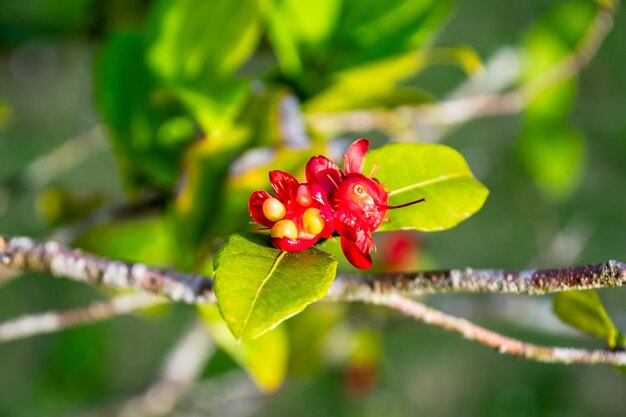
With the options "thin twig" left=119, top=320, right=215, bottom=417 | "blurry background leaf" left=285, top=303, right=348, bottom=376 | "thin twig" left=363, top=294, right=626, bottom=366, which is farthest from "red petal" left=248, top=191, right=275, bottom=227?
"blurry background leaf" left=285, top=303, right=348, bottom=376

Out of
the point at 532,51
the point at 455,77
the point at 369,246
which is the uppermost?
the point at 369,246

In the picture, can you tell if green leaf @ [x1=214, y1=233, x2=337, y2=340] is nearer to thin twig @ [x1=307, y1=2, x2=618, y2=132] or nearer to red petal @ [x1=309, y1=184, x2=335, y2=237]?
red petal @ [x1=309, y1=184, x2=335, y2=237]

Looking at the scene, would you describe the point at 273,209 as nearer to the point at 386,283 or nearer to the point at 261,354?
the point at 386,283

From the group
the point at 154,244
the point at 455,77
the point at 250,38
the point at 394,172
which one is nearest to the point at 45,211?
the point at 154,244

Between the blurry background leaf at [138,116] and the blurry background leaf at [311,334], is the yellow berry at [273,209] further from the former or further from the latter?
the blurry background leaf at [311,334]

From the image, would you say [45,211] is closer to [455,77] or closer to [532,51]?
[532,51]

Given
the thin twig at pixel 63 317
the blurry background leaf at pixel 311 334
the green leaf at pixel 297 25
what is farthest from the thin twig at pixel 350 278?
the blurry background leaf at pixel 311 334
